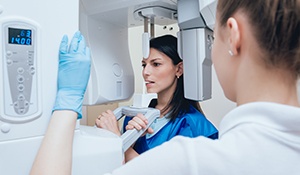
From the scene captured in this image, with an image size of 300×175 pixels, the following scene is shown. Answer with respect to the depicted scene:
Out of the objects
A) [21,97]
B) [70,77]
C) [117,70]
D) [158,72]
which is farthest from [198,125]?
[21,97]

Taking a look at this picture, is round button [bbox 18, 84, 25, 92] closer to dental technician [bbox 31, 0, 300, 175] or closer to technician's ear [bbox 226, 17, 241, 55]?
dental technician [bbox 31, 0, 300, 175]

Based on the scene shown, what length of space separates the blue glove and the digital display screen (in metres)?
0.09

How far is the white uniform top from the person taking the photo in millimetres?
440

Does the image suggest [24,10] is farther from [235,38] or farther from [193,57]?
[193,57]

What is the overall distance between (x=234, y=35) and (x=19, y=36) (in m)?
0.50

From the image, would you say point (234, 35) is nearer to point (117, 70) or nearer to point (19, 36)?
point (19, 36)

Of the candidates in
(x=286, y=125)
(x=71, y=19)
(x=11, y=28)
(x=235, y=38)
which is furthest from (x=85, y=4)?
(x=286, y=125)

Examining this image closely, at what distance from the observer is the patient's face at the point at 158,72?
5.00ft

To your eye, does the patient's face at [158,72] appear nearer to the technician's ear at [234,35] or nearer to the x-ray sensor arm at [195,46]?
the x-ray sensor arm at [195,46]

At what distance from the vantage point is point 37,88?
71 centimetres

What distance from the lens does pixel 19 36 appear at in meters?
0.68

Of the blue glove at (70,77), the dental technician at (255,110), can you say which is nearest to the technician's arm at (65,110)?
the blue glove at (70,77)

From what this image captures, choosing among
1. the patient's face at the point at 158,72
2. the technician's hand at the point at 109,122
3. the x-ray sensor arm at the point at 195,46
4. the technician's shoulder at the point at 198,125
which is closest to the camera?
the x-ray sensor arm at the point at 195,46

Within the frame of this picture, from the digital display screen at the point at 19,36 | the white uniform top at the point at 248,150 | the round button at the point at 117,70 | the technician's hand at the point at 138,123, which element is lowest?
the technician's hand at the point at 138,123
